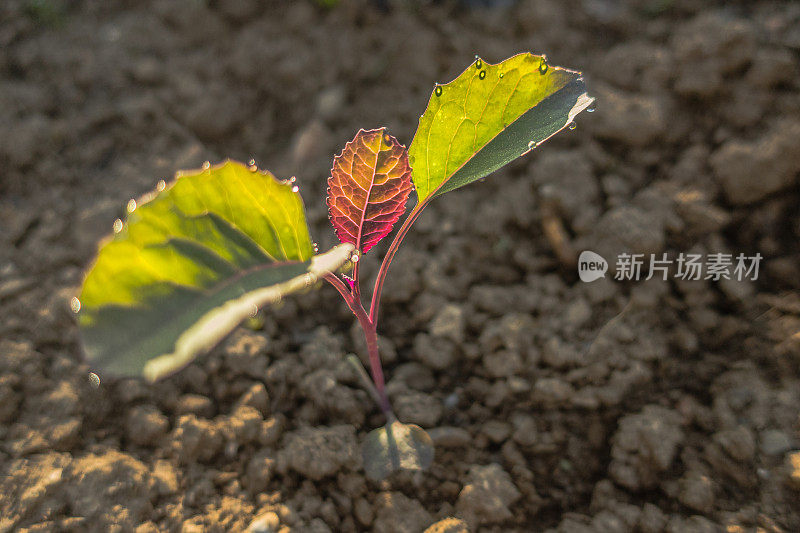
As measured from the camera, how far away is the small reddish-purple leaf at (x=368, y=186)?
99cm

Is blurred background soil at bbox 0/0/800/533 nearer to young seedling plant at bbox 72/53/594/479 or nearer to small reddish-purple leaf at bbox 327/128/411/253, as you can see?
young seedling plant at bbox 72/53/594/479

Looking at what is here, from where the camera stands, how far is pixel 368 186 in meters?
1.03

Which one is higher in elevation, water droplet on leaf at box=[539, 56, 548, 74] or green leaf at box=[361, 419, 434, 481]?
water droplet on leaf at box=[539, 56, 548, 74]

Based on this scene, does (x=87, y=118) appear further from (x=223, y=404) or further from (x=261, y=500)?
(x=261, y=500)

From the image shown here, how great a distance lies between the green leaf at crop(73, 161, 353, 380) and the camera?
0.70m

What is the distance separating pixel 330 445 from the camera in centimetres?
123

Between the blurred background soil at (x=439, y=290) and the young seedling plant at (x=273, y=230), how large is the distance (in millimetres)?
229

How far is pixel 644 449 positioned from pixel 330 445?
74 centimetres

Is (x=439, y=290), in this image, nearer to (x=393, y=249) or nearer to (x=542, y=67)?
(x=393, y=249)

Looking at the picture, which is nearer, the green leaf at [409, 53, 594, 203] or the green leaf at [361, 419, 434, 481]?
the green leaf at [409, 53, 594, 203]

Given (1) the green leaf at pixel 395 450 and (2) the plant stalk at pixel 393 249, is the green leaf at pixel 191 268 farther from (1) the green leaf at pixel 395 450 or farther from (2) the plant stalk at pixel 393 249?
(1) the green leaf at pixel 395 450

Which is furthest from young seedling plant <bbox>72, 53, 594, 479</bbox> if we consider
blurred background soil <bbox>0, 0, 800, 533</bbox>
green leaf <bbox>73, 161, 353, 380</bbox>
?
blurred background soil <bbox>0, 0, 800, 533</bbox>

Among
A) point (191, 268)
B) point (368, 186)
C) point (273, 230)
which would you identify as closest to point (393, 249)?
point (368, 186)

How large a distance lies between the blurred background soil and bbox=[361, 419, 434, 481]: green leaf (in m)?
0.05
